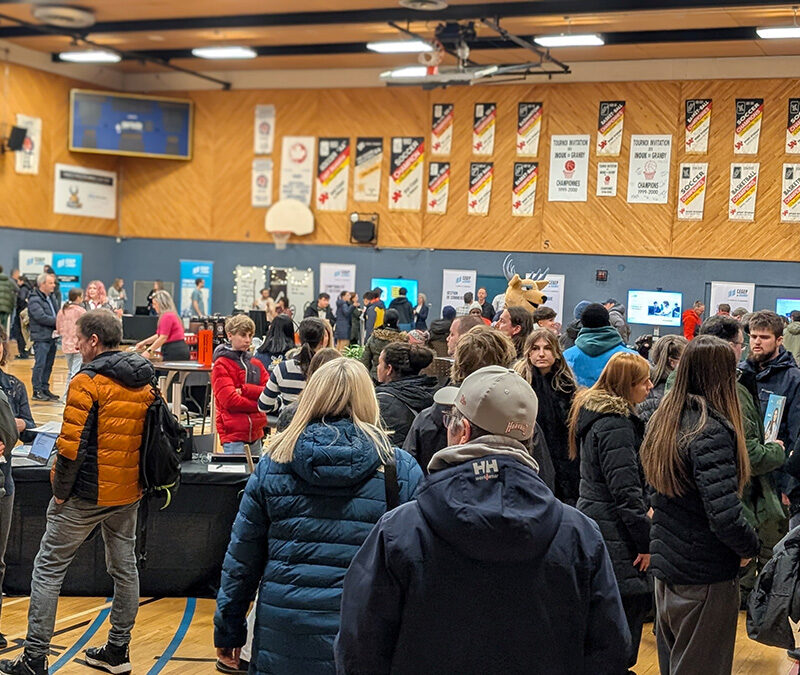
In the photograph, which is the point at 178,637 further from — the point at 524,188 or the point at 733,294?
the point at 524,188

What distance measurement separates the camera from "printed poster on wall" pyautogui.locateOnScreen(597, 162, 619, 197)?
2127cm

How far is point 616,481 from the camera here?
396 cm

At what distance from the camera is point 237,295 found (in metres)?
25.2

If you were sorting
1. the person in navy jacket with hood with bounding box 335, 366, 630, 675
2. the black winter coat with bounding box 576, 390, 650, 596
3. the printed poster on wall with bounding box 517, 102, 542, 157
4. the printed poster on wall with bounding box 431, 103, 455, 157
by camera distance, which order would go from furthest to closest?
the printed poster on wall with bounding box 431, 103, 455, 157
the printed poster on wall with bounding box 517, 102, 542, 157
the black winter coat with bounding box 576, 390, 650, 596
the person in navy jacket with hood with bounding box 335, 366, 630, 675

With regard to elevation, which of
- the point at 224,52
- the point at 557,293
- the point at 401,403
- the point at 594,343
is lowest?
the point at 401,403

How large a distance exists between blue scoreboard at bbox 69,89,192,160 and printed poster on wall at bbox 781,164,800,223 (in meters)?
14.5

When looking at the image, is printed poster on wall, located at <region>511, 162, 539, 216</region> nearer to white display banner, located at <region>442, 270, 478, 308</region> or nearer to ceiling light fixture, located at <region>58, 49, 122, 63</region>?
white display banner, located at <region>442, 270, 478, 308</region>

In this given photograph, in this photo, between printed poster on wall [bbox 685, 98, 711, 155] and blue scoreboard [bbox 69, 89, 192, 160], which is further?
blue scoreboard [bbox 69, 89, 192, 160]

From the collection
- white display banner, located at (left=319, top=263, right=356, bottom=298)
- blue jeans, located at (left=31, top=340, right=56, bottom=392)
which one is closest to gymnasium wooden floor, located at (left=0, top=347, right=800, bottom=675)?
blue jeans, located at (left=31, top=340, right=56, bottom=392)

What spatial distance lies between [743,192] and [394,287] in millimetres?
8014

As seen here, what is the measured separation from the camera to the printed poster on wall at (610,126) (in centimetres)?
2123

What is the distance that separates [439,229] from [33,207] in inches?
383

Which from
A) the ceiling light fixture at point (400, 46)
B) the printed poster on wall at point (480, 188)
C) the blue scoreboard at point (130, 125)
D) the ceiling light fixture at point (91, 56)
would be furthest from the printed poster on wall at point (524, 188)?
the ceiling light fixture at point (91, 56)

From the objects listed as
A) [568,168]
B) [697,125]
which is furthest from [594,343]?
[568,168]
